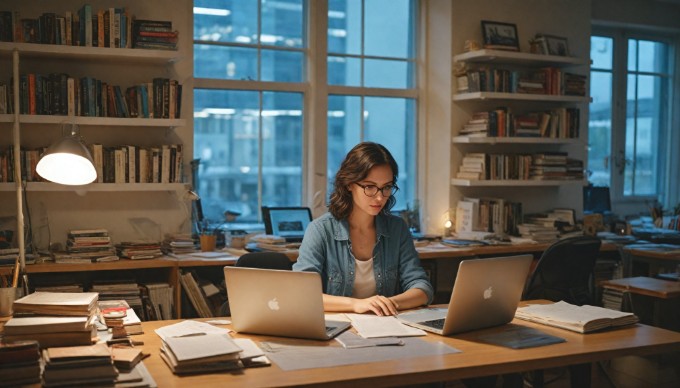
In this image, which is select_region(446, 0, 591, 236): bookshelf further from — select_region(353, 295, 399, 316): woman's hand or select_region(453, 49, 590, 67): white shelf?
select_region(353, 295, 399, 316): woman's hand

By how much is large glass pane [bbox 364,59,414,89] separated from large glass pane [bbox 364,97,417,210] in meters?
0.11

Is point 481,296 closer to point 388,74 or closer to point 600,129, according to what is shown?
point 388,74

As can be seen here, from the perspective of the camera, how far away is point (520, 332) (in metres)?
2.50

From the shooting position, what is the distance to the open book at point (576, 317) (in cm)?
254

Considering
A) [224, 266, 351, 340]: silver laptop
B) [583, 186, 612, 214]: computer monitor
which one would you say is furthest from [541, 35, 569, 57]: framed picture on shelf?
[224, 266, 351, 340]: silver laptop

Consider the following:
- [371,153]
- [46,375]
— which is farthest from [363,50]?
[46,375]

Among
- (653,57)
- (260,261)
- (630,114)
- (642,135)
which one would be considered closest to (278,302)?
(260,261)

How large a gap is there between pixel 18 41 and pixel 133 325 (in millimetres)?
2313

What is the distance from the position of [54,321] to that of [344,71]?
3563 millimetres

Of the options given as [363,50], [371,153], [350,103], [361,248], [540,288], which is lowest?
[540,288]

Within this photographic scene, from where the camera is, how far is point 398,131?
18.5 ft

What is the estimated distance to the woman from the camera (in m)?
2.94

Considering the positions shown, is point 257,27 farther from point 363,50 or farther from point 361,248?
point 361,248

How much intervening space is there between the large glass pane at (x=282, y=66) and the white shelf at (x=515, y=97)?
1.16 metres
